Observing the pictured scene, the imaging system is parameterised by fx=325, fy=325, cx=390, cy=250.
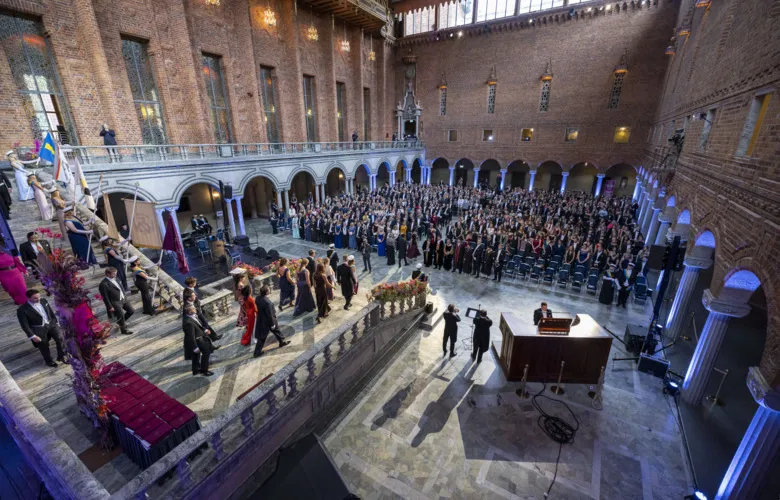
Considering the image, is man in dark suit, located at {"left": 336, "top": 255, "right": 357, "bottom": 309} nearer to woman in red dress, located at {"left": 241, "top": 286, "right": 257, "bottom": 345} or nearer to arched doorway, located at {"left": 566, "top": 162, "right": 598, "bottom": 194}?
woman in red dress, located at {"left": 241, "top": 286, "right": 257, "bottom": 345}

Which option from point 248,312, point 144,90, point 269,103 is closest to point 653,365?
point 248,312

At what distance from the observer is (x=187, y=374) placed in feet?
20.0

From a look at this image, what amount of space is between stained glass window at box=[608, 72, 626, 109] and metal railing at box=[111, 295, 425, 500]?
30284 mm

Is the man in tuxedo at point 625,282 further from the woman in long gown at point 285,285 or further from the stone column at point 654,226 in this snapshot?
the woman in long gown at point 285,285

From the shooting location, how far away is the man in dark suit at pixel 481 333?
25.2ft

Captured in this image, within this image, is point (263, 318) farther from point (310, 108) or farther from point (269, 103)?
point (310, 108)

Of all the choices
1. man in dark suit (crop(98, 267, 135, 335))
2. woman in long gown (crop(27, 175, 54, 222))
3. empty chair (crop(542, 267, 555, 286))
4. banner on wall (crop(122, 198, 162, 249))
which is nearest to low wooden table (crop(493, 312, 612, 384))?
empty chair (crop(542, 267, 555, 286))

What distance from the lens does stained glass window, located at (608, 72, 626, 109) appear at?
85.3ft

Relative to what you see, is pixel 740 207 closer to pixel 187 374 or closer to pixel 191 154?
pixel 187 374

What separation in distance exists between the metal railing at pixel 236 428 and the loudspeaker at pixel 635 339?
706 centimetres

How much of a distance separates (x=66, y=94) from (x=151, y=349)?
14.3 m

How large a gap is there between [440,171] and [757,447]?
36.6 meters

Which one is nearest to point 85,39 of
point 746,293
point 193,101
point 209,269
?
point 193,101

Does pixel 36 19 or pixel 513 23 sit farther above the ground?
pixel 513 23
